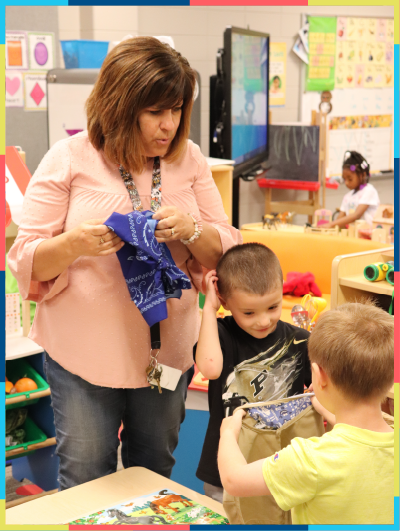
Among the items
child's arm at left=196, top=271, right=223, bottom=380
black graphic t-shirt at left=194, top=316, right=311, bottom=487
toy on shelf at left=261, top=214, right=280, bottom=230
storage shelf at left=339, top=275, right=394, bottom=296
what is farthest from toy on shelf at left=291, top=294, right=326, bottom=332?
toy on shelf at left=261, top=214, right=280, bottom=230

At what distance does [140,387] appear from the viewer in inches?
55.3

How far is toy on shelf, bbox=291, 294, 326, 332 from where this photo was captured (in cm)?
208

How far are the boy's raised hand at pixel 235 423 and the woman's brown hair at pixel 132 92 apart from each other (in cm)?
56

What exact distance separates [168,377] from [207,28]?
14.0 ft

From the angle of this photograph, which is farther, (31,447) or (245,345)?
(31,447)

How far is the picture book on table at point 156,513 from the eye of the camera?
1196 mm

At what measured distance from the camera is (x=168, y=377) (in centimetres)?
137

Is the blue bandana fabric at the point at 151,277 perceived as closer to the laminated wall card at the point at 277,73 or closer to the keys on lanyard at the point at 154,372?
the keys on lanyard at the point at 154,372

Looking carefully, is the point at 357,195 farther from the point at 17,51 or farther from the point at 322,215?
the point at 17,51

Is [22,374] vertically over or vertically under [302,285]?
under

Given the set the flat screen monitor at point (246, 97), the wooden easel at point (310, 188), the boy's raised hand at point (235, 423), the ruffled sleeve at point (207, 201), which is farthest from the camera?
the wooden easel at point (310, 188)

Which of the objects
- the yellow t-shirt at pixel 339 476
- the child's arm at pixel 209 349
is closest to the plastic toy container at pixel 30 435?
the child's arm at pixel 209 349

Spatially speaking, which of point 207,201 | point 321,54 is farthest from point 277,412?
point 321,54

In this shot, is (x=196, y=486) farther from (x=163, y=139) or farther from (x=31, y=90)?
(x=31, y=90)
